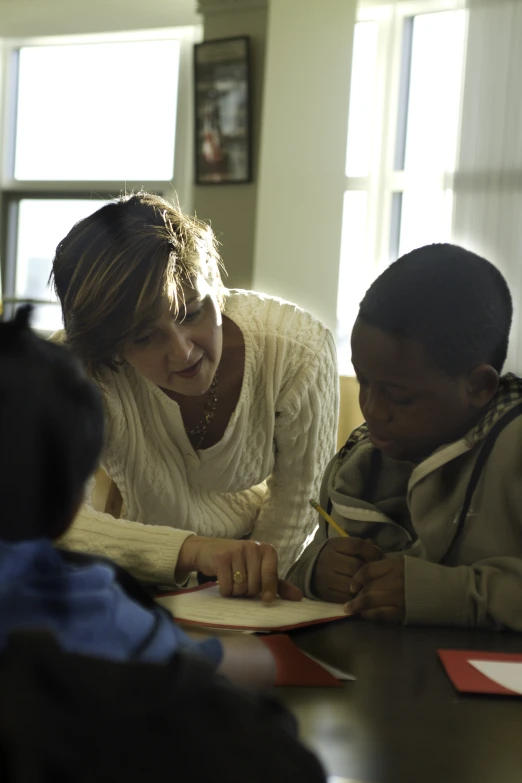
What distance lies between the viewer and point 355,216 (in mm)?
4223

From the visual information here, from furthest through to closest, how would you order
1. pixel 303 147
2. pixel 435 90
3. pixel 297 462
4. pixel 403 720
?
pixel 435 90, pixel 303 147, pixel 297 462, pixel 403 720

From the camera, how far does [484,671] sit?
2.20 ft

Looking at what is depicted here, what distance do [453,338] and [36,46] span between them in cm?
462

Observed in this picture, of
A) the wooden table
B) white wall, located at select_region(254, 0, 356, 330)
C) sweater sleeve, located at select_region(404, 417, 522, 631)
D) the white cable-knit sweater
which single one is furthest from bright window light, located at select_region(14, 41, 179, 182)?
→ the wooden table

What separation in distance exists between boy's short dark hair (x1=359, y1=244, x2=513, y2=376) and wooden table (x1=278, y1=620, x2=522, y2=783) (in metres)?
0.33

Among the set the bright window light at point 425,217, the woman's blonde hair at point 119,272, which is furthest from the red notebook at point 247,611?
the bright window light at point 425,217

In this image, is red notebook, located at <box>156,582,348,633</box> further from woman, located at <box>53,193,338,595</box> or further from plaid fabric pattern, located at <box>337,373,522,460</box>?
plaid fabric pattern, located at <box>337,373,522,460</box>

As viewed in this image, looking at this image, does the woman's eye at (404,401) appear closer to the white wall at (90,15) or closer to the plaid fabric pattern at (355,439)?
the plaid fabric pattern at (355,439)

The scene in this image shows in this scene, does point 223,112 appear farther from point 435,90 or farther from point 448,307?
point 448,307

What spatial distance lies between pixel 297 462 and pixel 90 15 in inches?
149

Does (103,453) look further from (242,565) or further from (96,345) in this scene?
(96,345)

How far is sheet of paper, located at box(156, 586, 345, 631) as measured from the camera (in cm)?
79

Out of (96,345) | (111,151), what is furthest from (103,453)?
(111,151)

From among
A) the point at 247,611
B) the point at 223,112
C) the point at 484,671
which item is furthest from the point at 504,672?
the point at 223,112
